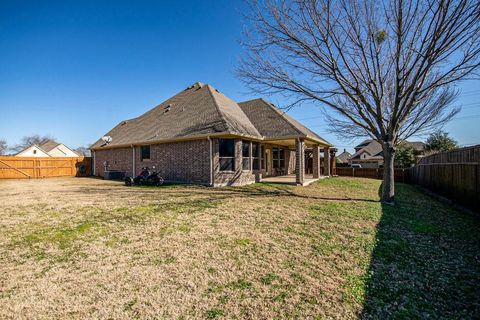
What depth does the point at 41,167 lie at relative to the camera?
20266 millimetres

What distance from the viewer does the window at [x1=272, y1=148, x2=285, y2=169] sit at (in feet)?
60.6

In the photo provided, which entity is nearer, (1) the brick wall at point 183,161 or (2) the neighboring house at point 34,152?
(1) the brick wall at point 183,161

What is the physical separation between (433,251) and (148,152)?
48.7ft

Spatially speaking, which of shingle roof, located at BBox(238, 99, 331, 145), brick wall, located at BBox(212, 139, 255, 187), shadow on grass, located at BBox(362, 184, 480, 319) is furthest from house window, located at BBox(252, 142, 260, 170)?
shadow on grass, located at BBox(362, 184, 480, 319)

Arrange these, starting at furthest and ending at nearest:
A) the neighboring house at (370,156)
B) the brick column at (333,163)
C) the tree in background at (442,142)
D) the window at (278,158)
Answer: the neighboring house at (370,156) < the tree in background at (442,142) < the brick column at (333,163) < the window at (278,158)

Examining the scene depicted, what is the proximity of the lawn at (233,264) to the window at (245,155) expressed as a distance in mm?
6610

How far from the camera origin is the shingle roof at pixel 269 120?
13969 millimetres

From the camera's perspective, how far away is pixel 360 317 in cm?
266

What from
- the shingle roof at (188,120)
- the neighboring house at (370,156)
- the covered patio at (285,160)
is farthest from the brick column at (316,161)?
the neighboring house at (370,156)

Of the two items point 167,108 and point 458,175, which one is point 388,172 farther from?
point 167,108

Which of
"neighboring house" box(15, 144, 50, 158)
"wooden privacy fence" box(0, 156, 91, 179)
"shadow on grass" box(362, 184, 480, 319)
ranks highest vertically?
"neighboring house" box(15, 144, 50, 158)

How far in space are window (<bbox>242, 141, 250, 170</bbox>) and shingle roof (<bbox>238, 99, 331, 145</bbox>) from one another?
145 cm

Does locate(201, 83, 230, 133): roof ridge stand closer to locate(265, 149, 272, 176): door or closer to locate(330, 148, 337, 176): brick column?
locate(265, 149, 272, 176): door

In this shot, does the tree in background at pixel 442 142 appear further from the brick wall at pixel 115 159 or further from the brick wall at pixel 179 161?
the brick wall at pixel 115 159
